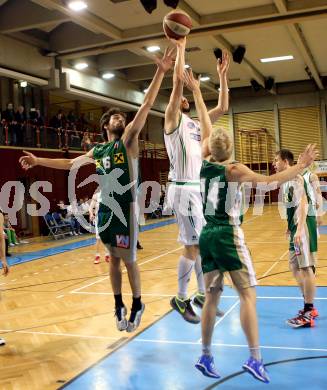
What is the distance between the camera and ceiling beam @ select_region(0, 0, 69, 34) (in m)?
14.5

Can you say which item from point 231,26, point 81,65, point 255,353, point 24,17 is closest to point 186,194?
point 255,353

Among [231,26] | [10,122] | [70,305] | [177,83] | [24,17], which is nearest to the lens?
[177,83]

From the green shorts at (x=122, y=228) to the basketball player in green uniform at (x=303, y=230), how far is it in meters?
Answer: 1.92

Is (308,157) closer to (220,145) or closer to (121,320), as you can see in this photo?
(220,145)

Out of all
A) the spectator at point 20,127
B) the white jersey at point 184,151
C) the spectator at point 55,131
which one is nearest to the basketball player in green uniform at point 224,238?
the white jersey at point 184,151

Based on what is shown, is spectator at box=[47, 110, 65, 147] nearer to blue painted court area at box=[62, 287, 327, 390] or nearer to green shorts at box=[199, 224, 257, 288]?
blue painted court area at box=[62, 287, 327, 390]

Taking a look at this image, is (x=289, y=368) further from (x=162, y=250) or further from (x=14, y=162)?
(x=14, y=162)

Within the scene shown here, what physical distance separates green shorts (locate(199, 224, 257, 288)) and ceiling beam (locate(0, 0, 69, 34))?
1213 cm

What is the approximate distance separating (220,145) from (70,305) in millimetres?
4255

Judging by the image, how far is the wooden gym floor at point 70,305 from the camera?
484 cm

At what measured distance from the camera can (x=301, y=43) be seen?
18.7 m

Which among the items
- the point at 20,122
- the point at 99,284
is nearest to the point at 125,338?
the point at 99,284

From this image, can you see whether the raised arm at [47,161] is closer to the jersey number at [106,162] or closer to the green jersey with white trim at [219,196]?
the jersey number at [106,162]

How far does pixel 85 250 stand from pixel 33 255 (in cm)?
134
